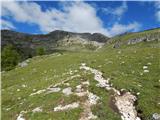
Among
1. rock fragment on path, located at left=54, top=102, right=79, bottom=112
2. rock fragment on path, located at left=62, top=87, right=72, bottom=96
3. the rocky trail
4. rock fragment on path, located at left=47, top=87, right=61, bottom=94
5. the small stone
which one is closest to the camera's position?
the rocky trail

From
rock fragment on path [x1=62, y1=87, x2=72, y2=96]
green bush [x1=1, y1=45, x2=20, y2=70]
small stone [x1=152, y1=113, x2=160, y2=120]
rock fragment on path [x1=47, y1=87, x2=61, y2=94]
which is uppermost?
rock fragment on path [x1=62, y1=87, x2=72, y2=96]

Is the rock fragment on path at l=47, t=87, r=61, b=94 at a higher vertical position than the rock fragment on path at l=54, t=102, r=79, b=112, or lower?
higher

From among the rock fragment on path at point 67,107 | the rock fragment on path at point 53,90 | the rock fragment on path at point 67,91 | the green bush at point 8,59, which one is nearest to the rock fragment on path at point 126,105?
the rock fragment on path at point 67,107

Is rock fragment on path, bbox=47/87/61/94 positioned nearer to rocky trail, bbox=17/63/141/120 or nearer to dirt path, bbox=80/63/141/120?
rocky trail, bbox=17/63/141/120

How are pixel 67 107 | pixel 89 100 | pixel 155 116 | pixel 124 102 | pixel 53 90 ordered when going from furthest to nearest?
pixel 53 90 < pixel 124 102 < pixel 89 100 < pixel 67 107 < pixel 155 116

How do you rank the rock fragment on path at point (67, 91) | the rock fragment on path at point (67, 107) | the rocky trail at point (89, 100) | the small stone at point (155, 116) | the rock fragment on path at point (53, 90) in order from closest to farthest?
the rocky trail at point (89, 100) < the small stone at point (155, 116) < the rock fragment on path at point (67, 107) < the rock fragment on path at point (67, 91) < the rock fragment on path at point (53, 90)

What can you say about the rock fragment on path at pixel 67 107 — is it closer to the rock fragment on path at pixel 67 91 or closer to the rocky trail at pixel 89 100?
the rocky trail at pixel 89 100

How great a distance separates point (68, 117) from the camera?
955 inches

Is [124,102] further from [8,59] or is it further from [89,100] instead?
[8,59]

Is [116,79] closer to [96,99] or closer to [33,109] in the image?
[96,99]

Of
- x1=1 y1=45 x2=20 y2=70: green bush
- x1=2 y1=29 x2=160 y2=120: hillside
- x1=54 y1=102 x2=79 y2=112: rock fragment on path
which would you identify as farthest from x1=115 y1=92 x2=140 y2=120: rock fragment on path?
x1=1 y1=45 x2=20 y2=70: green bush

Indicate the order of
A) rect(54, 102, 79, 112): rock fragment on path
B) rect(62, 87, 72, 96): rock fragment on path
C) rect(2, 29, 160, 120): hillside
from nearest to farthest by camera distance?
1. rect(2, 29, 160, 120): hillside
2. rect(54, 102, 79, 112): rock fragment on path
3. rect(62, 87, 72, 96): rock fragment on path

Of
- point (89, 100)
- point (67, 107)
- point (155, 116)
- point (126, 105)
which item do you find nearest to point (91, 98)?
point (89, 100)

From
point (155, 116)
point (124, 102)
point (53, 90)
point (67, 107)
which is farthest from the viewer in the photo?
point (53, 90)
